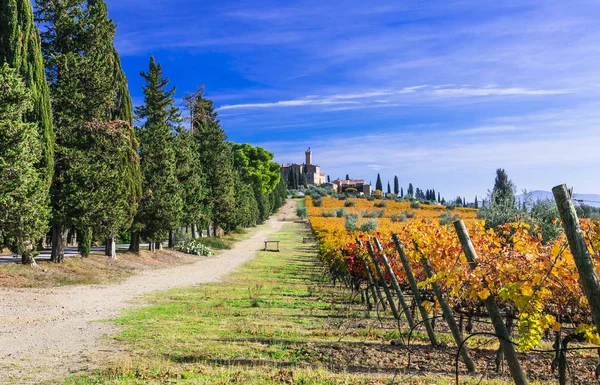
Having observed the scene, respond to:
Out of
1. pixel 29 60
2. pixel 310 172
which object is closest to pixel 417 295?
pixel 29 60

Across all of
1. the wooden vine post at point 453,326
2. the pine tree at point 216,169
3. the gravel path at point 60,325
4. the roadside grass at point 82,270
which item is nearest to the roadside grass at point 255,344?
the wooden vine post at point 453,326

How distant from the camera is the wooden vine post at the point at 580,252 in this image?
123 inches

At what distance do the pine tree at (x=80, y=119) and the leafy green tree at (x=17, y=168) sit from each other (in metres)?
2.78

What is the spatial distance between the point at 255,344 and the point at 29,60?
1345 cm

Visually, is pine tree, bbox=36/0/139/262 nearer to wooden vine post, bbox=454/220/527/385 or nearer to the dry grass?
the dry grass

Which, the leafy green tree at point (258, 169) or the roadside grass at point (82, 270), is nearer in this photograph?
the roadside grass at point (82, 270)

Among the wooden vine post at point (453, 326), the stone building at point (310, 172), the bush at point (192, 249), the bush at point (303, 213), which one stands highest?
the stone building at point (310, 172)

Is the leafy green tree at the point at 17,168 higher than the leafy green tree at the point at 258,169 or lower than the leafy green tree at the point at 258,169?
lower

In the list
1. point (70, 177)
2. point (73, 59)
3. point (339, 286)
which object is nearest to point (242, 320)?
point (339, 286)

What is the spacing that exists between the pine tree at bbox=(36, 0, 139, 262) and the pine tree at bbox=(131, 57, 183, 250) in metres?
4.81

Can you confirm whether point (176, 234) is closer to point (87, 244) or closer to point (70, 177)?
point (87, 244)

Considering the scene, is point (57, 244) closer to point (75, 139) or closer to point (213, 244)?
point (75, 139)

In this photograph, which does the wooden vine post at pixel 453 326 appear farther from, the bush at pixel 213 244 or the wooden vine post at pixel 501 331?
the bush at pixel 213 244

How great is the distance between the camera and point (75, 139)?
17.6m
